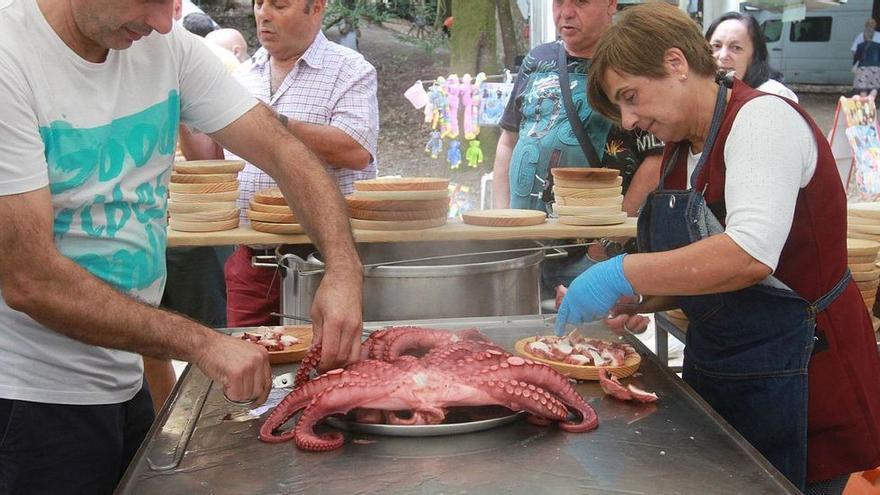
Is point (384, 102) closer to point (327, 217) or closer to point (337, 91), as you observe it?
point (337, 91)

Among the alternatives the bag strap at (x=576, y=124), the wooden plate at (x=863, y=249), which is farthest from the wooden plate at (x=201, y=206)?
the wooden plate at (x=863, y=249)

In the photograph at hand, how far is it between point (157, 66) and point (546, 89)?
8.67 feet

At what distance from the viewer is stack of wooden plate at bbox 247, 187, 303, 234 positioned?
13.3 feet

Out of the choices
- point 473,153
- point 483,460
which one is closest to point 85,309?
point 483,460

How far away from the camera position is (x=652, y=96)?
8.20ft

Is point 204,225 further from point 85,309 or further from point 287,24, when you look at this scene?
point 85,309

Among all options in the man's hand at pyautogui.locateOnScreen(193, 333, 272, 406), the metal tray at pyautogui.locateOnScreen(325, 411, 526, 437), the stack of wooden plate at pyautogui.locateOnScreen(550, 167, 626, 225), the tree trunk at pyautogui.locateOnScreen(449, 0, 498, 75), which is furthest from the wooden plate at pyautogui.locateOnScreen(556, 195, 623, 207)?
the tree trunk at pyautogui.locateOnScreen(449, 0, 498, 75)

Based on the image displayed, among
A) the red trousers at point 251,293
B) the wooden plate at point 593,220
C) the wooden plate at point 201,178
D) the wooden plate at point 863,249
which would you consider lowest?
the red trousers at point 251,293

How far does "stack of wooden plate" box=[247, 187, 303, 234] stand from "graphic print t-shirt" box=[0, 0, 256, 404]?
144 cm

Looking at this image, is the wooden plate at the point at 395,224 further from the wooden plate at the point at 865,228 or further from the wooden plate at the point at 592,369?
the wooden plate at the point at 865,228

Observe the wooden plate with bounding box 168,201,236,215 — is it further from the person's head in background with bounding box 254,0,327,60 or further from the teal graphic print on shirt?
the teal graphic print on shirt

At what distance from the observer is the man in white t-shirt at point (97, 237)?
2049mm

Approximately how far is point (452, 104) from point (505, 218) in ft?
15.5

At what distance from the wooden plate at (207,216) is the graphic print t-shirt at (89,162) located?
1.57m
